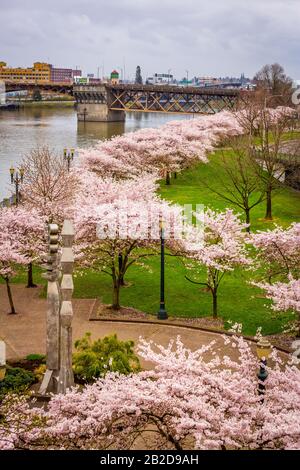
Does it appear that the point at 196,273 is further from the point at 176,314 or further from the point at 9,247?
the point at 9,247

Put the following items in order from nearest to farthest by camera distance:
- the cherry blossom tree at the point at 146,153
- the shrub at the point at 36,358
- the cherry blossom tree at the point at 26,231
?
the shrub at the point at 36,358 → the cherry blossom tree at the point at 26,231 → the cherry blossom tree at the point at 146,153

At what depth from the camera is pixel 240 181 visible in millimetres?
48219

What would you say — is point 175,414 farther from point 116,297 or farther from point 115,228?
point 116,297

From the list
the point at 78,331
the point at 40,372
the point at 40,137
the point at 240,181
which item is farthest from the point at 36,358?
the point at 40,137

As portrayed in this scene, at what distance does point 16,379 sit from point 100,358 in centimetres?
270

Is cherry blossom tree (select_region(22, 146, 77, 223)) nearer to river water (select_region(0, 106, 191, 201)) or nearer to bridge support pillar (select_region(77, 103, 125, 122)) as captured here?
river water (select_region(0, 106, 191, 201))

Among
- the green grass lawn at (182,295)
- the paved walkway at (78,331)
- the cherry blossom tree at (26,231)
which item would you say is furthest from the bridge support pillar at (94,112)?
the paved walkway at (78,331)

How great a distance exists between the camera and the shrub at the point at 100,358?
1885 centimetres

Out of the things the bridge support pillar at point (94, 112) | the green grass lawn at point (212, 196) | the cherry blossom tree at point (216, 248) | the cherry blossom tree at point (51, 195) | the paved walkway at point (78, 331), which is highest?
the bridge support pillar at point (94, 112)

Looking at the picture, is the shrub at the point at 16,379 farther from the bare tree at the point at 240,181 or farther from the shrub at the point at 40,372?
the bare tree at the point at 240,181

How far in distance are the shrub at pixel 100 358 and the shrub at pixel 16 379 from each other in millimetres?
1548

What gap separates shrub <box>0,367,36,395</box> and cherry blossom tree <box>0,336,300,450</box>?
500 cm

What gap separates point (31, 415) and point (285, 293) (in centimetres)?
975

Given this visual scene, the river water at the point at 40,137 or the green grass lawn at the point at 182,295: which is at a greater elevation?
the river water at the point at 40,137
